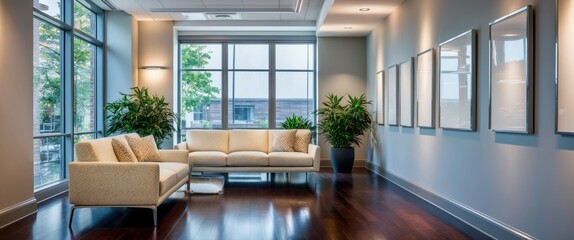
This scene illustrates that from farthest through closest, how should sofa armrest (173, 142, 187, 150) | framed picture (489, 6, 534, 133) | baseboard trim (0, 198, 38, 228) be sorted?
sofa armrest (173, 142, 187, 150) < baseboard trim (0, 198, 38, 228) < framed picture (489, 6, 534, 133)

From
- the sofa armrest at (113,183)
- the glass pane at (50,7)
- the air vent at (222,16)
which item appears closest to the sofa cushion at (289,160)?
the sofa armrest at (113,183)

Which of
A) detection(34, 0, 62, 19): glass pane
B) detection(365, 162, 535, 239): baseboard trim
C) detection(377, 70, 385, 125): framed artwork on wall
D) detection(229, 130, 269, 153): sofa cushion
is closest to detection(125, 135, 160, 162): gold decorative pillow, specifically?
detection(229, 130, 269, 153): sofa cushion

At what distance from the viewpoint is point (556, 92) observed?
279 centimetres

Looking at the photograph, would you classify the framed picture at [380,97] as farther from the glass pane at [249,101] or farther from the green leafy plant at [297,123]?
the glass pane at [249,101]

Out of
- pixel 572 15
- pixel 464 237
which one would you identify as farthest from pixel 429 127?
pixel 572 15

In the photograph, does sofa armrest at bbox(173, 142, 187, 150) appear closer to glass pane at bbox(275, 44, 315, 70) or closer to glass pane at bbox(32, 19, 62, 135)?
glass pane at bbox(32, 19, 62, 135)

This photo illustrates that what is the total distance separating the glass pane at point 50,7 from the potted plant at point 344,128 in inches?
169

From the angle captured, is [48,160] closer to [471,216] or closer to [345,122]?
[345,122]

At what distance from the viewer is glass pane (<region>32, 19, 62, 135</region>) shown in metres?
5.53

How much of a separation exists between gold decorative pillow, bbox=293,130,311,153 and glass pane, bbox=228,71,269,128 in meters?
2.05

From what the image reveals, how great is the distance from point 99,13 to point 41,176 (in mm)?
3184

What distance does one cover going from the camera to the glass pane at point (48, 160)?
5516 millimetres

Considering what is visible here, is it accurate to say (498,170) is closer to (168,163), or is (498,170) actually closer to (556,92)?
(556,92)

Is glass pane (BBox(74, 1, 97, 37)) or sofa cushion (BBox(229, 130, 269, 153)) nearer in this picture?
glass pane (BBox(74, 1, 97, 37))
